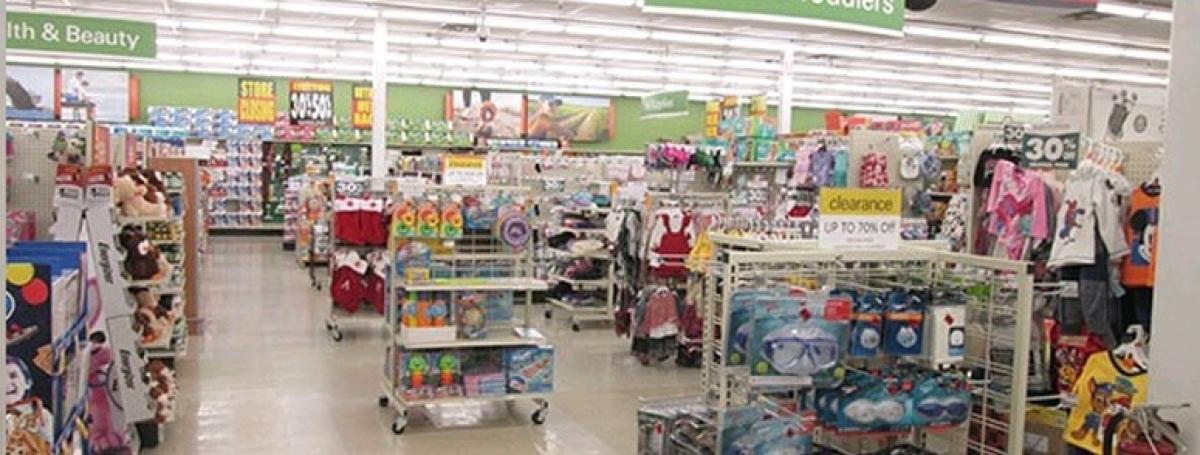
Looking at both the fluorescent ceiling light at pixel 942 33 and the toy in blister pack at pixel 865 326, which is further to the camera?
the fluorescent ceiling light at pixel 942 33

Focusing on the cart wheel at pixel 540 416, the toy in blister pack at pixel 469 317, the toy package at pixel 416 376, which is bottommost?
the cart wheel at pixel 540 416

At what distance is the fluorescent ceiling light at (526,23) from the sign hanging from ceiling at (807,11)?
10.1 meters

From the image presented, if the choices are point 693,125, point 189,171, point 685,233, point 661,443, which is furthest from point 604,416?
point 693,125

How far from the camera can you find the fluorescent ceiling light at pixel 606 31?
1514 centimetres

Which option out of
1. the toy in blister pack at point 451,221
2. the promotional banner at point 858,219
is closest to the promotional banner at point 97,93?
the toy in blister pack at point 451,221

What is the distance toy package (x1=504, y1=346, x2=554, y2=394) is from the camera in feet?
20.7

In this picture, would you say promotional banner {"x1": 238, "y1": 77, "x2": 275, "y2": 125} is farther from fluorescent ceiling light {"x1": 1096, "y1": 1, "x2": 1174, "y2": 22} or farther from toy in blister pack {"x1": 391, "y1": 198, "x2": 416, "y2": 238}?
toy in blister pack {"x1": 391, "y1": 198, "x2": 416, "y2": 238}

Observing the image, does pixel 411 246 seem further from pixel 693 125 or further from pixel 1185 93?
pixel 693 125

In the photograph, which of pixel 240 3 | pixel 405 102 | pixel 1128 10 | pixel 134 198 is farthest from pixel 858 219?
pixel 405 102

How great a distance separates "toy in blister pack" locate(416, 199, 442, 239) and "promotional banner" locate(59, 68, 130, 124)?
19.0 meters

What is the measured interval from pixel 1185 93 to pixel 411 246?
4371mm

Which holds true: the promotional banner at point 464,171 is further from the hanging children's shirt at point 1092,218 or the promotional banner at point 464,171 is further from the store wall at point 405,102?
the store wall at point 405,102

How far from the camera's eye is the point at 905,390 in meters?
3.99

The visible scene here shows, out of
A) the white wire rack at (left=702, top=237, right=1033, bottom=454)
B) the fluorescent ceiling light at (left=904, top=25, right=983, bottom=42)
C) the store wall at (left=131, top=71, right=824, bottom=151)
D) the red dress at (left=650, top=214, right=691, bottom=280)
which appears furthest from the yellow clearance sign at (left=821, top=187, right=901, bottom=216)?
the store wall at (left=131, top=71, right=824, bottom=151)
